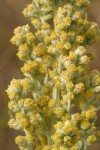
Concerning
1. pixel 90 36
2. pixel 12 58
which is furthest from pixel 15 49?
pixel 90 36

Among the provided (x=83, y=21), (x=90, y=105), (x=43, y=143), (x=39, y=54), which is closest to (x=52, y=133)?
(x=43, y=143)

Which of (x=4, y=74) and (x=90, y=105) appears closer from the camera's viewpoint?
(x=90, y=105)

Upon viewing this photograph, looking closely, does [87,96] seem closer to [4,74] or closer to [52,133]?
[52,133]

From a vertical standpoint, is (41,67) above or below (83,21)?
below

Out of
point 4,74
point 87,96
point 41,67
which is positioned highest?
point 4,74

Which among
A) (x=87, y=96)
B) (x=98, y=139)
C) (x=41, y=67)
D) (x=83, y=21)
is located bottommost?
(x=98, y=139)

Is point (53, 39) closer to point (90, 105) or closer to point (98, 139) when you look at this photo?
point (90, 105)
